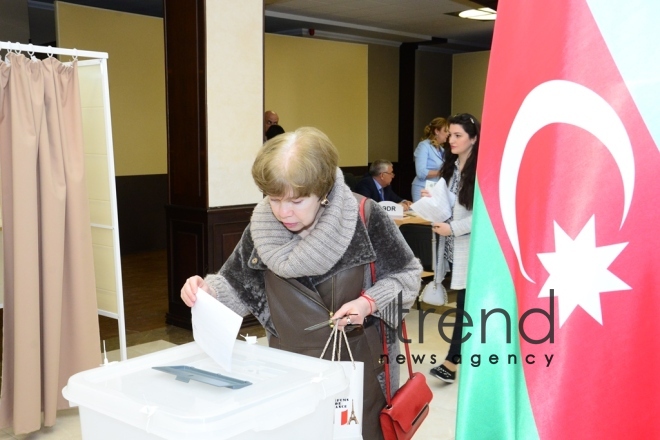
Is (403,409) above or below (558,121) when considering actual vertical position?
below

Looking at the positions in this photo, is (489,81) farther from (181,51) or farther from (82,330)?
(181,51)

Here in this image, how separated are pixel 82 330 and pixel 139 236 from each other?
5802mm

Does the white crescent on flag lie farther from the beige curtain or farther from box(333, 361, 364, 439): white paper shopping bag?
the beige curtain

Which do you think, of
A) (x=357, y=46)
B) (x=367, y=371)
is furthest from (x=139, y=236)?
(x=367, y=371)

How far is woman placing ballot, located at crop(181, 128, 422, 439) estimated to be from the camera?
5.10 ft

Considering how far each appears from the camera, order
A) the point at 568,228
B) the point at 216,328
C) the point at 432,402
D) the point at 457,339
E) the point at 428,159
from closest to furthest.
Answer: the point at 568,228
the point at 216,328
the point at 432,402
the point at 457,339
the point at 428,159

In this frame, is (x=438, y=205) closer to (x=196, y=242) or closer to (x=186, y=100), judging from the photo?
(x=196, y=242)

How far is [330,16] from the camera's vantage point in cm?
964

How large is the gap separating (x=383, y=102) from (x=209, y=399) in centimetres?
1122

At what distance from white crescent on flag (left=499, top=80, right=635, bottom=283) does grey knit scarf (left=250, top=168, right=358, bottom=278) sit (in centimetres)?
75

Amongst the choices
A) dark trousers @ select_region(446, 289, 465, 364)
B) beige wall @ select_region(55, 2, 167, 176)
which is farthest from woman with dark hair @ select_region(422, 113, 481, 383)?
beige wall @ select_region(55, 2, 167, 176)

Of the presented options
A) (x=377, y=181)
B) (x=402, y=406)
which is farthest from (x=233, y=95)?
(x=402, y=406)

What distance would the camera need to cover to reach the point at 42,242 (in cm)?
306

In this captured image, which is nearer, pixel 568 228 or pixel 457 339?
pixel 568 228
